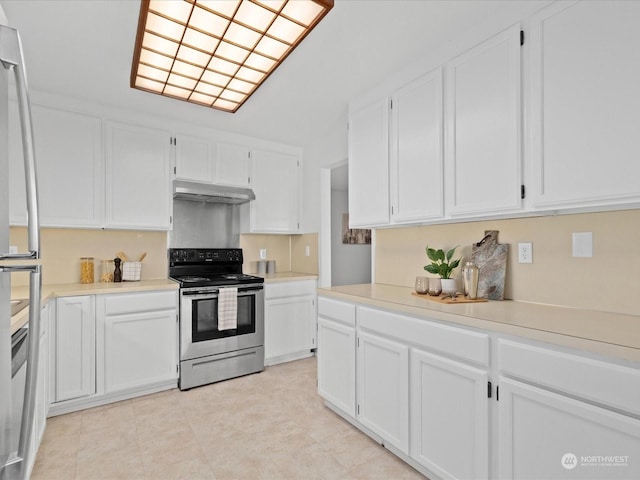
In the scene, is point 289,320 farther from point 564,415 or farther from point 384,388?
point 564,415

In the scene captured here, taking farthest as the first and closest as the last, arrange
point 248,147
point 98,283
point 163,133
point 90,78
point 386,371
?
point 248,147
point 163,133
point 98,283
point 90,78
point 386,371

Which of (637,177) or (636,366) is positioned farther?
(637,177)

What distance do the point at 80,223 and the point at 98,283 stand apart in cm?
56

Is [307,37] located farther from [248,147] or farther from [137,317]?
[137,317]

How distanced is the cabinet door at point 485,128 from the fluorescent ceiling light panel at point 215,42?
866 millimetres

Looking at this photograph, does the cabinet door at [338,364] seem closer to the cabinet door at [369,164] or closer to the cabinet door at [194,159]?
the cabinet door at [369,164]

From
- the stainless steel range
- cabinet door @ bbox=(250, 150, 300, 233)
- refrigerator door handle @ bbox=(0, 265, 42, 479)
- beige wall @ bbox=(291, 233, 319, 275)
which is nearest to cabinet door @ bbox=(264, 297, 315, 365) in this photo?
the stainless steel range

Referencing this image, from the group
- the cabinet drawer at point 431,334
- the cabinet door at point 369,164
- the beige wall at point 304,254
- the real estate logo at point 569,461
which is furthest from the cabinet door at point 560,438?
the beige wall at point 304,254

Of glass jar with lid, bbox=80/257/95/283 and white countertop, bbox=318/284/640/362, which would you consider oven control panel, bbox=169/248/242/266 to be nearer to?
glass jar with lid, bbox=80/257/95/283

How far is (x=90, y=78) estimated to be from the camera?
2.46 meters

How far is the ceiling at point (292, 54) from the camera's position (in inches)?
69.7

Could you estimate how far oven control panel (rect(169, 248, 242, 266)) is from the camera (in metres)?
3.41

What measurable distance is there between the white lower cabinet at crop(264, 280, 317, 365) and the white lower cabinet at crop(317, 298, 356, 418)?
1.05 meters

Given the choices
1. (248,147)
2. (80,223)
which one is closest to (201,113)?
(248,147)
